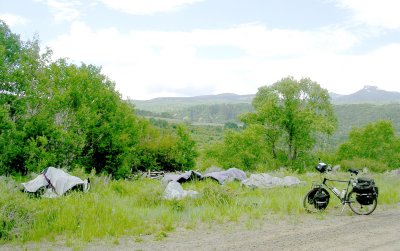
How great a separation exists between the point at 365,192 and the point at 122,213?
6.86 metres

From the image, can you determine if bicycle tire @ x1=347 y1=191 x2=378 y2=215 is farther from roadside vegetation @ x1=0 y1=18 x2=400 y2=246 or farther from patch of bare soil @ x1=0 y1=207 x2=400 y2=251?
roadside vegetation @ x1=0 y1=18 x2=400 y2=246

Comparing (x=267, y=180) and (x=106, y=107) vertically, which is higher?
(x=106, y=107)

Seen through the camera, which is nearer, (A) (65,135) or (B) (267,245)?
(B) (267,245)

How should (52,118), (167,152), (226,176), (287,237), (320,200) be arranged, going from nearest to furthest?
(287,237), (320,200), (226,176), (52,118), (167,152)

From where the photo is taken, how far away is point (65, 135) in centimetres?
1966

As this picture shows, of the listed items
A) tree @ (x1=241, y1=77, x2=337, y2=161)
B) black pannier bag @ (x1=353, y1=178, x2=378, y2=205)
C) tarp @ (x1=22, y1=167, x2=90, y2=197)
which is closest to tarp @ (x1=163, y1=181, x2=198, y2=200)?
tarp @ (x1=22, y1=167, x2=90, y2=197)

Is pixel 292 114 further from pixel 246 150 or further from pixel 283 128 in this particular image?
pixel 246 150

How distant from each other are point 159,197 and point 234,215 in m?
2.99

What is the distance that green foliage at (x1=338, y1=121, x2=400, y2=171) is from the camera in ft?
190

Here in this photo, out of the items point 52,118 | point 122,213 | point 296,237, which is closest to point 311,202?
point 296,237

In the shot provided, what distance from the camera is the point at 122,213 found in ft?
30.7

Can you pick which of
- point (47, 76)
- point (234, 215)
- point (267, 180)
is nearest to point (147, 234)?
point (234, 215)

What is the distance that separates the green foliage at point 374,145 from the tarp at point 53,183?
5338 centimetres

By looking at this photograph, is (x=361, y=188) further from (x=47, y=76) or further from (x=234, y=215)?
(x=47, y=76)
